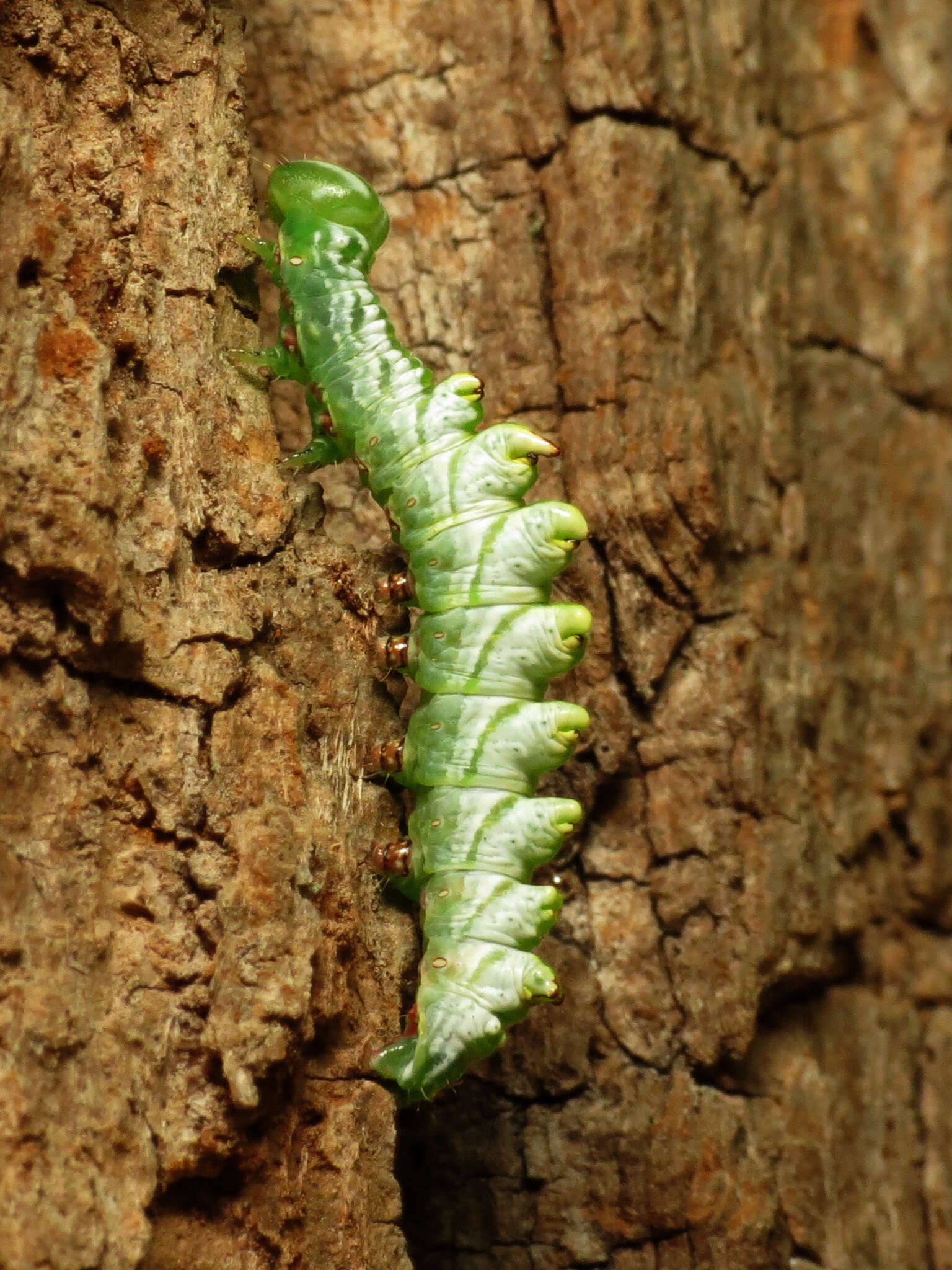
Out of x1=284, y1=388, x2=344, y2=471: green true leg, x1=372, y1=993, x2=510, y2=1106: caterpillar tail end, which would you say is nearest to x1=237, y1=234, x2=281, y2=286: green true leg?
x1=284, y1=388, x2=344, y2=471: green true leg

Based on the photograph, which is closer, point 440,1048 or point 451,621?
point 440,1048

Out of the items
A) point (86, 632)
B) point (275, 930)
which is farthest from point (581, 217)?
point (275, 930)

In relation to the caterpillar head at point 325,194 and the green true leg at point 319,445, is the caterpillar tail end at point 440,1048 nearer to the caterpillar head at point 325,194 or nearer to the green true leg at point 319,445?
the green true leg at point 319,445

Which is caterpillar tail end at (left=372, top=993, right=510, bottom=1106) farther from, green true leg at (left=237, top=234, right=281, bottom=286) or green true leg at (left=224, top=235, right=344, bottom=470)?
green true leg at (left=237, top=234, right=281, bottom=286)

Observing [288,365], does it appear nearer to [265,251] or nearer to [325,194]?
[265,251]

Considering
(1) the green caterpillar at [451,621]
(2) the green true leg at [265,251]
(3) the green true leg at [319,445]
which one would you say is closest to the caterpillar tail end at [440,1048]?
(1) the green caterpillar at [451,621]

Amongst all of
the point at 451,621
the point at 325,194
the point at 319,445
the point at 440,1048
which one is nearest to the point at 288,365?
the point at 319,445

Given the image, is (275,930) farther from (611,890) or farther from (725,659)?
(725,659)

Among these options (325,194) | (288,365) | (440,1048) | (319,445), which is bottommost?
(440,1048)
